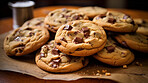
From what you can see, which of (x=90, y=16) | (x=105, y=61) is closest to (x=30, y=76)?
(x=105, y=61)

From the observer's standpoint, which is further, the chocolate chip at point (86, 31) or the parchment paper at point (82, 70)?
the chocolate chip at point (86, 31)

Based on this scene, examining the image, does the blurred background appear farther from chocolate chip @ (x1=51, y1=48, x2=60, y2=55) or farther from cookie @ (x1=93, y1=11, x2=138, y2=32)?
chocolate chip @ (x1=51, y1=48, x2=60, y2=55)

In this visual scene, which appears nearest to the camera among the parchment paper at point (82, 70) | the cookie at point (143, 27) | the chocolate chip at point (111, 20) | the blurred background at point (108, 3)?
the parchment paper at point (82, 70)

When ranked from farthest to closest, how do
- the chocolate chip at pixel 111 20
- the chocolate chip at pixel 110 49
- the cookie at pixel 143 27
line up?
1. the cookie at pixel 143 27
2. the chocolate chip at pixel 111 20
3. the chocolate chip at pixel 110 49

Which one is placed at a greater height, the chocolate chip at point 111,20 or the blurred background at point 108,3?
the chocolate chip at point 111,20

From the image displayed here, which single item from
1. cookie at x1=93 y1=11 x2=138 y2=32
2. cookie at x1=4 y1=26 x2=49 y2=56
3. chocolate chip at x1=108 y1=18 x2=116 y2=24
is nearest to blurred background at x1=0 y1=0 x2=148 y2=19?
cookie at x1=4 y1=26 x2=49 y2=56

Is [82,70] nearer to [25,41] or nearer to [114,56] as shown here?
[114,56]

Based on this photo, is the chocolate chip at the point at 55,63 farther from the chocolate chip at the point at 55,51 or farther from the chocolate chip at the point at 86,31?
the chocolate chip at the point at 86,31

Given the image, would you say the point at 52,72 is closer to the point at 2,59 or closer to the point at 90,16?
the point at 2,59

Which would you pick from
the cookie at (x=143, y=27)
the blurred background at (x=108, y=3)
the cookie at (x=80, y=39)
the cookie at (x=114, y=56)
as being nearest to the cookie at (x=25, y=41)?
the cookie at (x=80, y=39)
